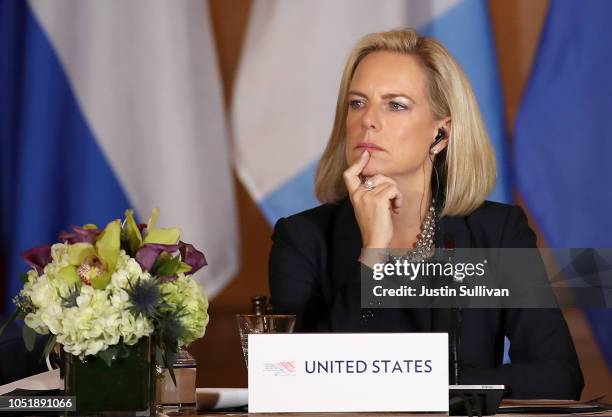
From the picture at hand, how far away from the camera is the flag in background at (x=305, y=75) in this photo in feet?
11.7

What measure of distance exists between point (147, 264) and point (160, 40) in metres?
2.22

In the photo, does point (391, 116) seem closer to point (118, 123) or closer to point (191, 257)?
point (118, 123)

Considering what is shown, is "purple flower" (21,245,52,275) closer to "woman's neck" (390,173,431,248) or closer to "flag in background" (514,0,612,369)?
"woman's neck" (390,173,431,248)

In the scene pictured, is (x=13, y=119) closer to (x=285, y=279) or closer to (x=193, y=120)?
(x=193, y=120)

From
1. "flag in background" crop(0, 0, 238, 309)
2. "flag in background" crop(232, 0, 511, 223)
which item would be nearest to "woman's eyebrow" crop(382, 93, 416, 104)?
"flag in background" crop(232, 0, 511, 223)

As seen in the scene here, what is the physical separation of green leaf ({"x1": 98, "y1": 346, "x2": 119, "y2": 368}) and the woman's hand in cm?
130

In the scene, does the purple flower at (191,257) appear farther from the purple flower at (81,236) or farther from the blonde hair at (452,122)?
the blonde hair at (452,122)

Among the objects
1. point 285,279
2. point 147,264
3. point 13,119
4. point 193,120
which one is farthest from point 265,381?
point 13,119

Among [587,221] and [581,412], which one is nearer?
[581,412]

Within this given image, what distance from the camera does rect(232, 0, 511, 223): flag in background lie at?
11.7ft

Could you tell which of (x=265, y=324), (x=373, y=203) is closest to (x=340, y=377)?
(x=265, y=324)

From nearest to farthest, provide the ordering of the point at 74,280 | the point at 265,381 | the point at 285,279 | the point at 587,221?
the point at 74,280, the point at 265,381, the point at 285,279, the point at 587,221

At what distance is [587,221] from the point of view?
3.54 metres

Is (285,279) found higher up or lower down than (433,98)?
lower down
